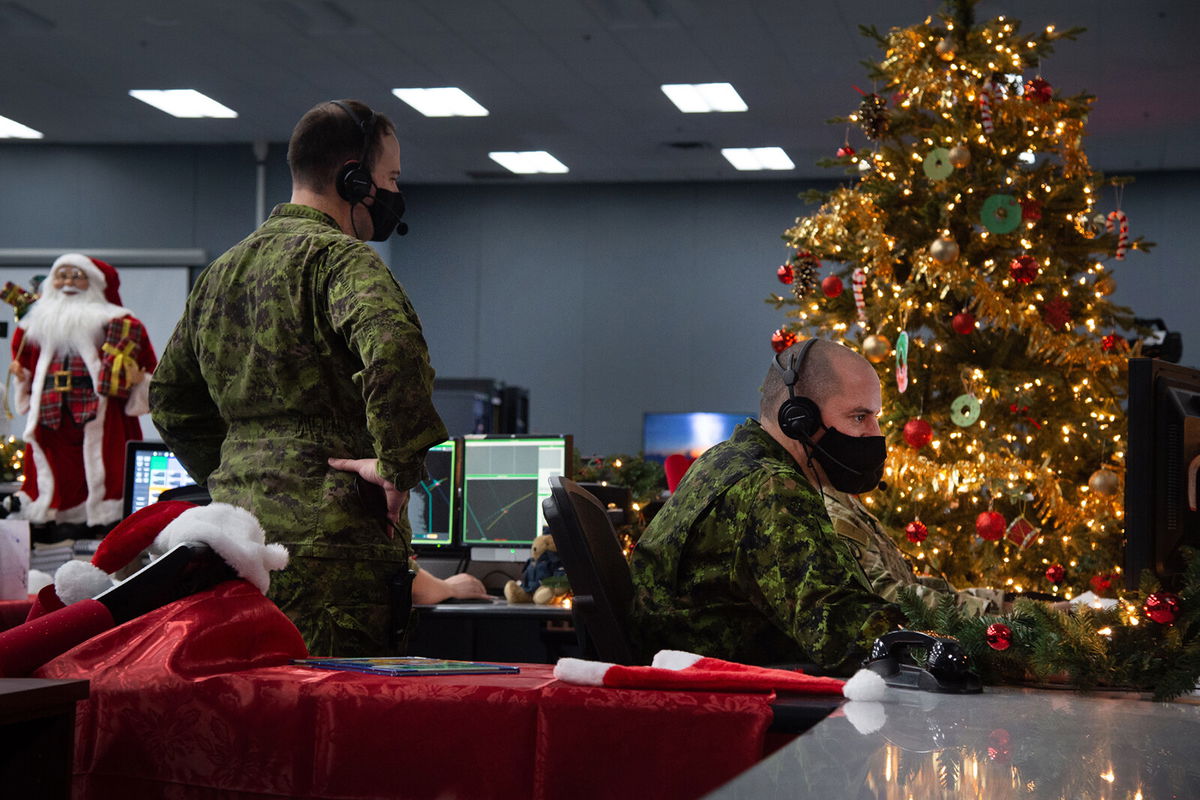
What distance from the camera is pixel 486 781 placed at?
4.03 ft

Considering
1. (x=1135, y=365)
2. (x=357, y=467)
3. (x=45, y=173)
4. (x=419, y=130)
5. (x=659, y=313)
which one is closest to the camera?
(x=1135, y=365)

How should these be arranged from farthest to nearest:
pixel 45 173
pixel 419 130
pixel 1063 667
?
pixel 45 173, pixel 419 130, pixel 1063 667

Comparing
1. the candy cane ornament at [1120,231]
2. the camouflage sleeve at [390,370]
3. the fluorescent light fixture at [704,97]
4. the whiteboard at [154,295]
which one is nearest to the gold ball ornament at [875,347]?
the candy cane ornament at [1120,231]

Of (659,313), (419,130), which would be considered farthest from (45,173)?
(659,313)

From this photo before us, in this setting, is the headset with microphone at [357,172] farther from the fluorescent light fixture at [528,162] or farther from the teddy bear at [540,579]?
the fluorescent light fixture at [528,162]

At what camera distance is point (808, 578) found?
5.66 ft

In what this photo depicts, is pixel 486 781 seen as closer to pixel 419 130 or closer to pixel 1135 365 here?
pixel 1135 365

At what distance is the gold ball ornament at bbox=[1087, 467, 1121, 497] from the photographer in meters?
4.26

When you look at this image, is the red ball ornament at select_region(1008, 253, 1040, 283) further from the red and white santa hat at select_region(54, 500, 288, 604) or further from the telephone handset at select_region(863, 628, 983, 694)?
the red and white santa hat at select_region(54, 500, 288, 604)

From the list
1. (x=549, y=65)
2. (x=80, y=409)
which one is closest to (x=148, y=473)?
(x=80, y=409)

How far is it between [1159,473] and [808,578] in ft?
1.64

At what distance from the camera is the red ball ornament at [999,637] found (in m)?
1.43

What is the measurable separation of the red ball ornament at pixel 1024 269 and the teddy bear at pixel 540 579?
6.18 feet

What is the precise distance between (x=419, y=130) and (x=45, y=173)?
11.7 feet
